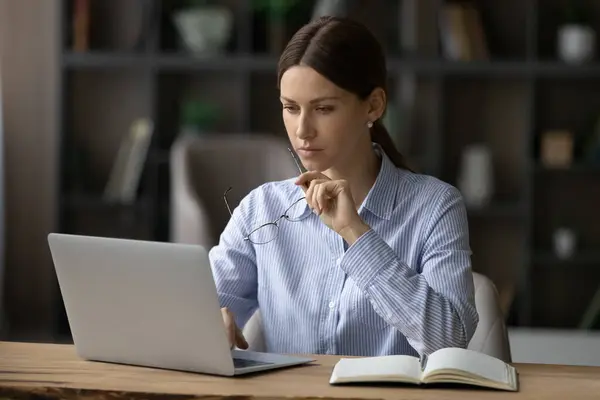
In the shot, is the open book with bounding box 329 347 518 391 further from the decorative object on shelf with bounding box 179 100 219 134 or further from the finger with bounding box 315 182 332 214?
the decorative object on shelf with bounding box 179 100 219 134

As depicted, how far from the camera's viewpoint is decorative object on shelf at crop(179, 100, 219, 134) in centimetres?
557

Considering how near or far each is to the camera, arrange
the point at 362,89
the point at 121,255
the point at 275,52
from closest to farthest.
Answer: the point at 121,255, the point at 362,89, the point at 275,52

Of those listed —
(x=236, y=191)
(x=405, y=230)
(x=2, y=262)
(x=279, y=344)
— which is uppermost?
(x=405, y=230)

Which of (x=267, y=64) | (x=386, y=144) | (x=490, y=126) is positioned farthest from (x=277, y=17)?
(x=386, y=144)

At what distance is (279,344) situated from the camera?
7.42 feet

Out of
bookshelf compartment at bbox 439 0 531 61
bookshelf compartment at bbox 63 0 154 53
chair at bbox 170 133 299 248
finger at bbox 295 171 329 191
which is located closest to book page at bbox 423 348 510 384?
finger at bbox 295 171 329 191

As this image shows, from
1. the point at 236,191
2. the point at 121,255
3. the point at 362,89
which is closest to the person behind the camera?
the point at 121,255

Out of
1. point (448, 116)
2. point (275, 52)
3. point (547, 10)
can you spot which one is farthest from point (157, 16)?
point (547, 10)

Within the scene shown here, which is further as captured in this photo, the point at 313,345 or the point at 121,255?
the point at 313,345

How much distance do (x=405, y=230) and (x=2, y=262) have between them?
3.83 m

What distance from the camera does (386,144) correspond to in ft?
7.73

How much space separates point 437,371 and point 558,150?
12.8ft

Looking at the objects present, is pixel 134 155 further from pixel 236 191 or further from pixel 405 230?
pixel 405 230

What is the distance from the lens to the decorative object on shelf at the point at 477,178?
18.1 feet
